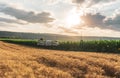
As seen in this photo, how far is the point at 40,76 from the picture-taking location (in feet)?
62.1

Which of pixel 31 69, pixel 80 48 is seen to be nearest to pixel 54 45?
pixel 80 48

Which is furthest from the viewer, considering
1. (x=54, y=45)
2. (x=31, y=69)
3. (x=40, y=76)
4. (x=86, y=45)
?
(x=54, y=45)

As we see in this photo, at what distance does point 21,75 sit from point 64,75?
3.50 metres

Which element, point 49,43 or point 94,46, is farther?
point 49,43

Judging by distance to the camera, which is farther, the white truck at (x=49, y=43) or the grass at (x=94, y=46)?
the white truck at (x=49, y=43)

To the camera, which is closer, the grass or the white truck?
the grass

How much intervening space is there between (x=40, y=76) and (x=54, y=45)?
268ft

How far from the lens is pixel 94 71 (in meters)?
23.2

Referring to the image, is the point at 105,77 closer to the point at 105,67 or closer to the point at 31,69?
the point at 105,67

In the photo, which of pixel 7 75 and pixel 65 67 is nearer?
pixel 7 75

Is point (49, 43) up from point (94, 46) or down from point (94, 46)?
up

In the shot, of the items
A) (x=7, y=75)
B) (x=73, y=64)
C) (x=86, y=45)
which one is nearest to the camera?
(x=7, y=75)

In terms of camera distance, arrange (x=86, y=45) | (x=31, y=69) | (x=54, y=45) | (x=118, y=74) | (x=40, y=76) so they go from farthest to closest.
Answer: (x=54, y=45) < (x=86, y=45) < (x=118, y=74) < (x=31, y=69) < (x=40, y=76)

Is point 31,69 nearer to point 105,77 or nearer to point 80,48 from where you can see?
point 105,77
